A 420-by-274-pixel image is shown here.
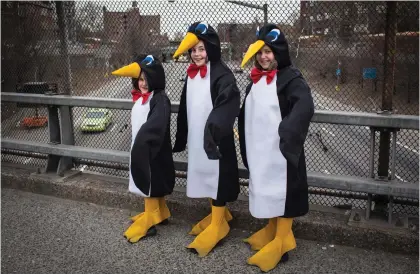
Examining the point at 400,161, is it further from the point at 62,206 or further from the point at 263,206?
the point at 62,206

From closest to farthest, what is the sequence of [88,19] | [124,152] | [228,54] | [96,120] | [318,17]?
[318,17], [228,54], [124,152], [88,19], [96,120]

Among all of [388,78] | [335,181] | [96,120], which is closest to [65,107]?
[96,120]

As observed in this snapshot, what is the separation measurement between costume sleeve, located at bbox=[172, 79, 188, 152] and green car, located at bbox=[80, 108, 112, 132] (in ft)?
4.32

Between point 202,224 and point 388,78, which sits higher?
point 388,78

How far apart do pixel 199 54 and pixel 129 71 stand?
562mm

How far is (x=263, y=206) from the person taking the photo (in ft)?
10.1

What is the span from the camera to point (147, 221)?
362cm

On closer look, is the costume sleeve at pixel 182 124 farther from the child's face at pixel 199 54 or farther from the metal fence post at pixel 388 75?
the metal fence post at pixel 388 75

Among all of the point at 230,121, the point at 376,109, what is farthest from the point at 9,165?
the point at 376,109

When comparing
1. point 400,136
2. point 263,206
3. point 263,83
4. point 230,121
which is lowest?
point 263,206

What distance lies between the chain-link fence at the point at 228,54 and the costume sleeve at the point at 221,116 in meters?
0.53

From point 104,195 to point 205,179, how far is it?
135 cm

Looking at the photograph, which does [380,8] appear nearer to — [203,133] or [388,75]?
[388,75]

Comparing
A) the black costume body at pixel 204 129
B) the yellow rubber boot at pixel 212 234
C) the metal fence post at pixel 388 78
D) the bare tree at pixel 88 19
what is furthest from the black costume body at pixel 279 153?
the bare tree at pixel 88 19
